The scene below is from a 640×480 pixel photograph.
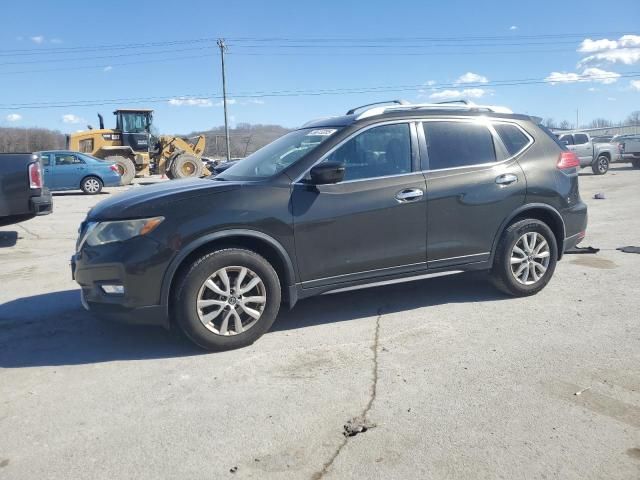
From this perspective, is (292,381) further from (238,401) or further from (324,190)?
(324,190)

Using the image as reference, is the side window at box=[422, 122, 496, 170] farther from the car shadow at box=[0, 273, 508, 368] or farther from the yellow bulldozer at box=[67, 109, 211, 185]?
the yellow bulldozer at box=[67, 109, 211, 185]

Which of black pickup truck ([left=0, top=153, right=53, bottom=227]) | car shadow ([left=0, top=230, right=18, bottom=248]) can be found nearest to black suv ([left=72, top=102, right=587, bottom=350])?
black pickup truck ([left=0, top=153, right=53, bottom=227])

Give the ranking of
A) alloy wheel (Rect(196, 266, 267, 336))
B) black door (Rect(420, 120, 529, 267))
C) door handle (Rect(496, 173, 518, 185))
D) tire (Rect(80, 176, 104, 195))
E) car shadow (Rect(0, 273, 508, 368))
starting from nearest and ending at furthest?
alloy wheel (Rect(196, 266, 267, 336)) < car shadow (Rect(0, 273, 508, 368)) < black door (Rect(420, 120, 529, 267)) < door handle (Rect(496, 173, 518, 185)) < tire (Rect(80, 176, 104, 195))

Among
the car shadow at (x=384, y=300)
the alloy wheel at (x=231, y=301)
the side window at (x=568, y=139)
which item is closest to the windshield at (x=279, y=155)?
the alloy wheel at (x=231, y=301)

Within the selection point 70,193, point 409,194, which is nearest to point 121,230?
point 409,194

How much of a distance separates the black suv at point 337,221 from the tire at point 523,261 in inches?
0.5

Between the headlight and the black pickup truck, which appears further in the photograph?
the black pickup truck

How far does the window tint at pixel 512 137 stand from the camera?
530cm

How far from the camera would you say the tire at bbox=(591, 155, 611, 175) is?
79.4ft

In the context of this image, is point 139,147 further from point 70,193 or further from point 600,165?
point 600,165

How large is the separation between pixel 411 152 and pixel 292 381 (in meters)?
2.33

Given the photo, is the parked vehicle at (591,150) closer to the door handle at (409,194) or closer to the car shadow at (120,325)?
the car shadow at (120,325)

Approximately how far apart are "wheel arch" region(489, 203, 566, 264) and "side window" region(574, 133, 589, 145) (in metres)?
21.1

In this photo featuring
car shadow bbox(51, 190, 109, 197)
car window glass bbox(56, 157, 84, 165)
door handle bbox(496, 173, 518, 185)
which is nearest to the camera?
door handle bbox(496, 173, 518, 185)
